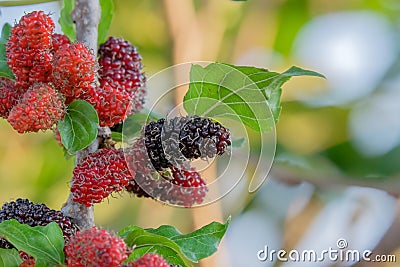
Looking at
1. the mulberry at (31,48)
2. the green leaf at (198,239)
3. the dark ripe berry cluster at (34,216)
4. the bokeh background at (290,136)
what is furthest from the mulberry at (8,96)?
the bokeh background at (290,136)

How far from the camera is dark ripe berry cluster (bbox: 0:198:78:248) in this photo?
88 cm

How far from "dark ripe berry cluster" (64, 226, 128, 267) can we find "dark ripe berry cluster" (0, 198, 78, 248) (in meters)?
0.07

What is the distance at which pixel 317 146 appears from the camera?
7.04 feet

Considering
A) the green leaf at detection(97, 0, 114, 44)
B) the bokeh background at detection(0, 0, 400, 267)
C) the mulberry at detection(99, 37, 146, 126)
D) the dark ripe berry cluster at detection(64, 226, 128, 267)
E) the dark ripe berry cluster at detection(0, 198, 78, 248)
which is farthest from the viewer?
the bokeh background at detection(0, 0, 400, 267)

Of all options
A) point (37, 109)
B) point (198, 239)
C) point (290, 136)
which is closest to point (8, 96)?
point (37, 109)

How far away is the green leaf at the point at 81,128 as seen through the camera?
0.89 meters

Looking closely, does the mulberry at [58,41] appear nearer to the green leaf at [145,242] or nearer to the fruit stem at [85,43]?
the fruit stem at [85,43]

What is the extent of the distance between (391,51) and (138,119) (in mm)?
1398

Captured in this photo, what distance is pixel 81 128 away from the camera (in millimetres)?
890

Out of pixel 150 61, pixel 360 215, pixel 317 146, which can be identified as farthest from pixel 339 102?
pixel 150 61

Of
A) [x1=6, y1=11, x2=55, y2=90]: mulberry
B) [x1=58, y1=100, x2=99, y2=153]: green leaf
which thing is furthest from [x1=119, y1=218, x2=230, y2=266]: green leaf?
[x1=6, y1=11, x2=55, y2=90]: mulberry

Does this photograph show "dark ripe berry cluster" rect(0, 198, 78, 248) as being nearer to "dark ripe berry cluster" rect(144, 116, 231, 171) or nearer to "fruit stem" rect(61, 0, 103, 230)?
"fruit stem" rect(61, 0, 103, 230)

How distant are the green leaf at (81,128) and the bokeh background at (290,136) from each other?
2.76 ft

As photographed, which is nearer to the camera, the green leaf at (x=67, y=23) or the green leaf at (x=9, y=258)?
the green leaf at (x=9, y=258)
